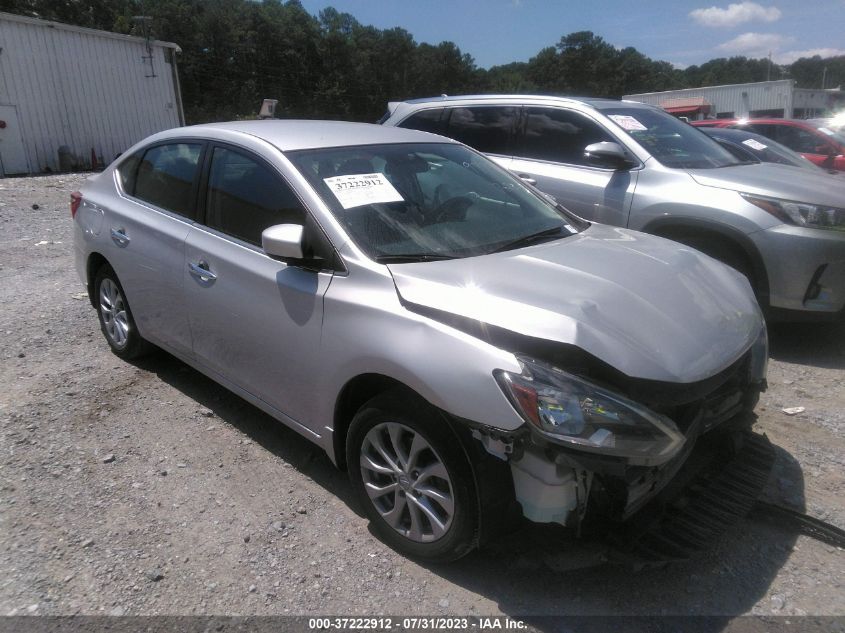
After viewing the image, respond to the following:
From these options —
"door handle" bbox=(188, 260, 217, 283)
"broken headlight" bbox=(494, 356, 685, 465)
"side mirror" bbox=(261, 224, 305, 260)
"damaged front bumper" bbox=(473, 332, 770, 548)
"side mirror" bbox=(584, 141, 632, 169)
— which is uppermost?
"side mirror" bbox=(584, 141, 632, 169)

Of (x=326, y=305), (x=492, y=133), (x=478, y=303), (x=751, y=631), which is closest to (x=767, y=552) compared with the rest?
(x=751, y=631)

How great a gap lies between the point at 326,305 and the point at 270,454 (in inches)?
46.9

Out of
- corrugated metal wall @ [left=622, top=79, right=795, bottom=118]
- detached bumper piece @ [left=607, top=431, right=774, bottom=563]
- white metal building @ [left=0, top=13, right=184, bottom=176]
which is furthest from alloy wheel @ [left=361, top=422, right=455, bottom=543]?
corrugated metal wall @ [left=622, top=79, right=795, bottom=118]

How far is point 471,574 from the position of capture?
2.72 meters

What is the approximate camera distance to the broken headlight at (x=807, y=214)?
462 cm

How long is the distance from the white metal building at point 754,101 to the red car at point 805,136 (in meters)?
24.7

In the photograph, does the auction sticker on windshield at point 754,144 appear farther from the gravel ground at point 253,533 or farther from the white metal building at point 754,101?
the white metal building at point 754,101

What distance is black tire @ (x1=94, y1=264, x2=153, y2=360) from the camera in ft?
15.1

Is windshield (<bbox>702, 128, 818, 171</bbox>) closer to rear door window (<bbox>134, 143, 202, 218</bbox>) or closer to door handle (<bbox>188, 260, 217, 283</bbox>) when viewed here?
rear door window (<bbox>134, 143, 202, 218</bbox>)

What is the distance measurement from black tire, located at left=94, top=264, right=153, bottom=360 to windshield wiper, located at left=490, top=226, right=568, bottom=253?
2.72 meters

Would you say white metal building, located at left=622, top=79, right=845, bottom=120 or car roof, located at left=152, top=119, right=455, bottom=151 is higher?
car roof, located at left=152, top=119, right=455, bottom=151

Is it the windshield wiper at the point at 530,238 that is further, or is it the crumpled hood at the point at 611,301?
the windshield wiper at the point at 530,238

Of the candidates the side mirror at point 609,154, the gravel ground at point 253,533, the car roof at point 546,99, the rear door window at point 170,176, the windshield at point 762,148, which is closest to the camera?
the gravel ground at point 253,533

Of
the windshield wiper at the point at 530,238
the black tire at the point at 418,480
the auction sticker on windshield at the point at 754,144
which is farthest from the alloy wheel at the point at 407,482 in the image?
the auction sticker on windshield at the point at 754,144
